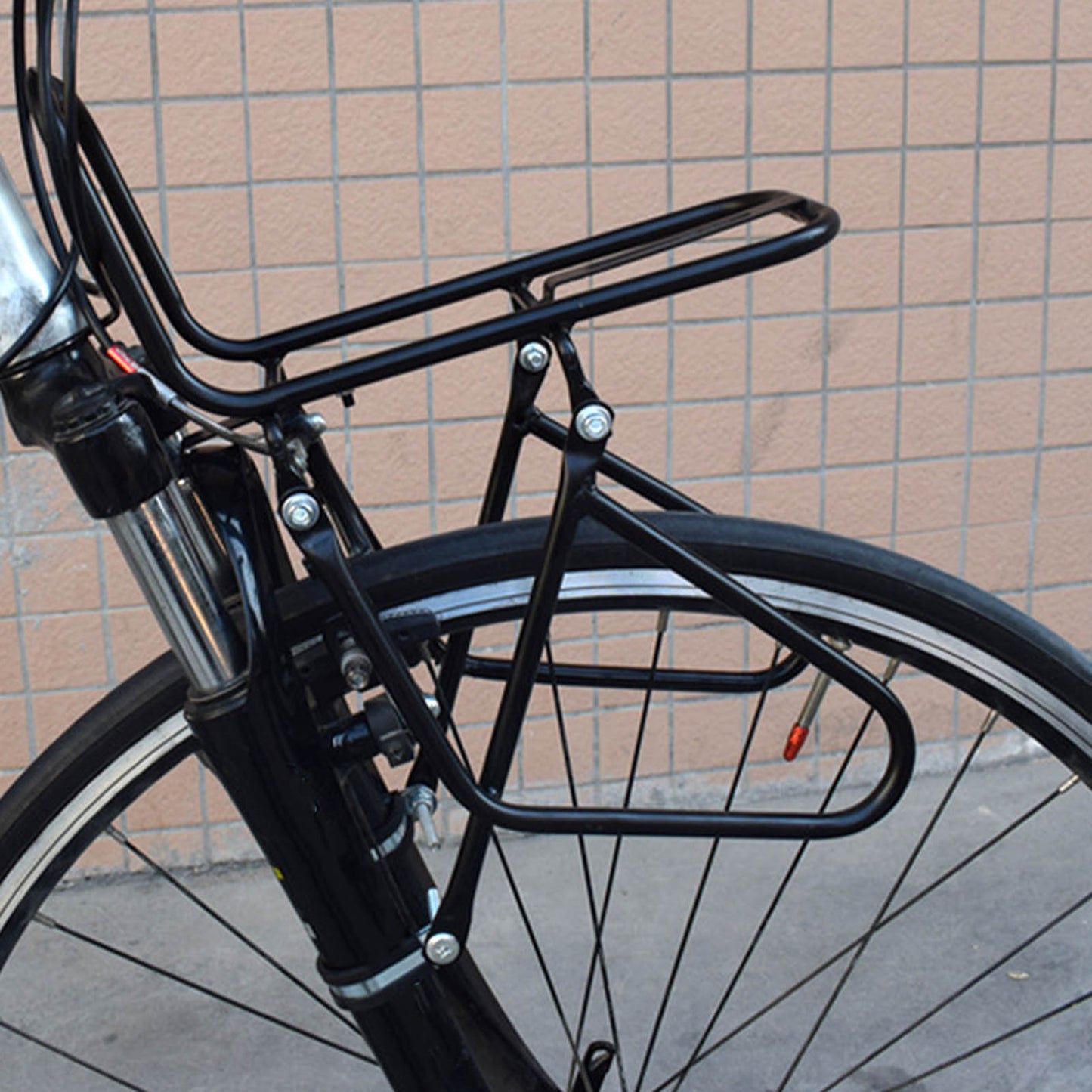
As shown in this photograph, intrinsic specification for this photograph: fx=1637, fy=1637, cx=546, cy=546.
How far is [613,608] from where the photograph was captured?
4.56 ft

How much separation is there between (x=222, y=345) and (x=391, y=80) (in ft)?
5.33

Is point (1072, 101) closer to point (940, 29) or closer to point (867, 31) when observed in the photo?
point (940, 29)

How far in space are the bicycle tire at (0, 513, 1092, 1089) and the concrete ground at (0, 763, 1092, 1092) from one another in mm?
1079

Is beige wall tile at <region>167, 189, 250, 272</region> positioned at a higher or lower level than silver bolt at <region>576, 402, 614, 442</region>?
higher

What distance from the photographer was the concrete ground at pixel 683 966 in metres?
2.44

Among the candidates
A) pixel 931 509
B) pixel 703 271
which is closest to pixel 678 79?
pixel 931 509

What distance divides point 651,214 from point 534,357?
63.9 inches

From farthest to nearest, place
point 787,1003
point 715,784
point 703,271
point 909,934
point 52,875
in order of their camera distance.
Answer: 1. point 715,784
2. point 909,934
3. point 787,1003
4. point 52,875
5. point 703,271

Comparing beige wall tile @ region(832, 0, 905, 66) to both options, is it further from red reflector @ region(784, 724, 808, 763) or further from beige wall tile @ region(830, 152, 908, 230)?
red reflector @ region(784, 724, 808, 763)

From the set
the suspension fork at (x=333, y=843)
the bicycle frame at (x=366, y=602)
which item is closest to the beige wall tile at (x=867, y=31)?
the bicycle frame at (x=366, y=602)

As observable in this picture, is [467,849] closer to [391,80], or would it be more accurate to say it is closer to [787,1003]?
[787,1003]

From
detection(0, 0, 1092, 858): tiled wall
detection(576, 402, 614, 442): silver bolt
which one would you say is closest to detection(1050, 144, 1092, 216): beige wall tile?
detection(0, 0, 1092, 858): tiled wall

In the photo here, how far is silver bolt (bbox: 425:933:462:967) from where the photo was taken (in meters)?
1.41

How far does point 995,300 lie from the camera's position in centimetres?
308
